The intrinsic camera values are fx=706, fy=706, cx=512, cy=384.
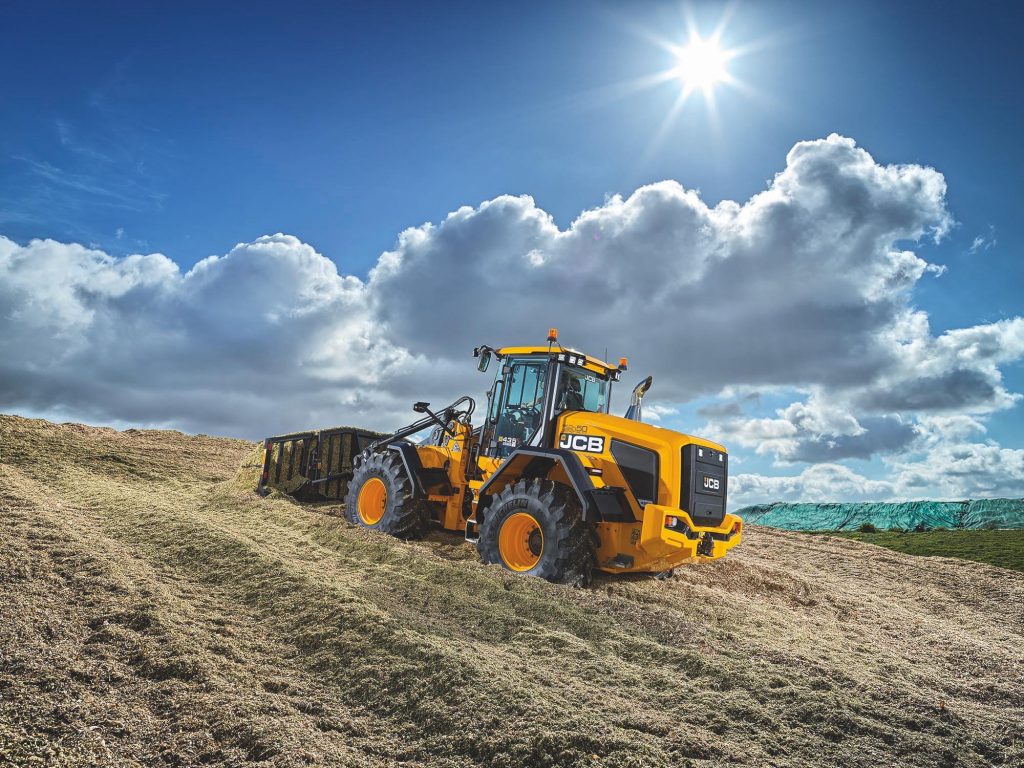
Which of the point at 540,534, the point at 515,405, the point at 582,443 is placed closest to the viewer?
the point at 540,534

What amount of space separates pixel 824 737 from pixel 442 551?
18.5 feet

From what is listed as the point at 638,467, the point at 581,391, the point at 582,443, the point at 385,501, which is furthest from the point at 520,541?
the point at 385,501

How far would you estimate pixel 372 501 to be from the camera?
1030cm

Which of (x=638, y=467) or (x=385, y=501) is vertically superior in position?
(x=638, y=467)

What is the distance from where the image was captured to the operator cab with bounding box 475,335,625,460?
8.88m

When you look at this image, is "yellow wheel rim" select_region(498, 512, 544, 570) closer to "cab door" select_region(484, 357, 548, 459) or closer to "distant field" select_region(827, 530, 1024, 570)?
"cab door" select_region(484, 357, 548, 459)

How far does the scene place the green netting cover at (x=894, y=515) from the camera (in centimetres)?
1573

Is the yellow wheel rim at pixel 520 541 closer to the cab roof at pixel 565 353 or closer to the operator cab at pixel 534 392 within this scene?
the operator cab at pixel 534 392

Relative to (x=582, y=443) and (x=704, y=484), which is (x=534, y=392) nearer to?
(x=582, y=443)

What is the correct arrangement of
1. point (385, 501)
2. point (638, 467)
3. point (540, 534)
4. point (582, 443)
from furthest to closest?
point (385, 501) < point (582, 443) < point (540, 534) < point (638, 467)

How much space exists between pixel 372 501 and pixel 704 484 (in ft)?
15.6

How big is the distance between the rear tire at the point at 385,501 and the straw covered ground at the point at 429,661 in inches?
16.4

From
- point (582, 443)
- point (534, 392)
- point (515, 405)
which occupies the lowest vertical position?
point (582, 443)

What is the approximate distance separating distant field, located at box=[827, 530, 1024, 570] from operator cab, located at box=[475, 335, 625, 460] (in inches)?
360
